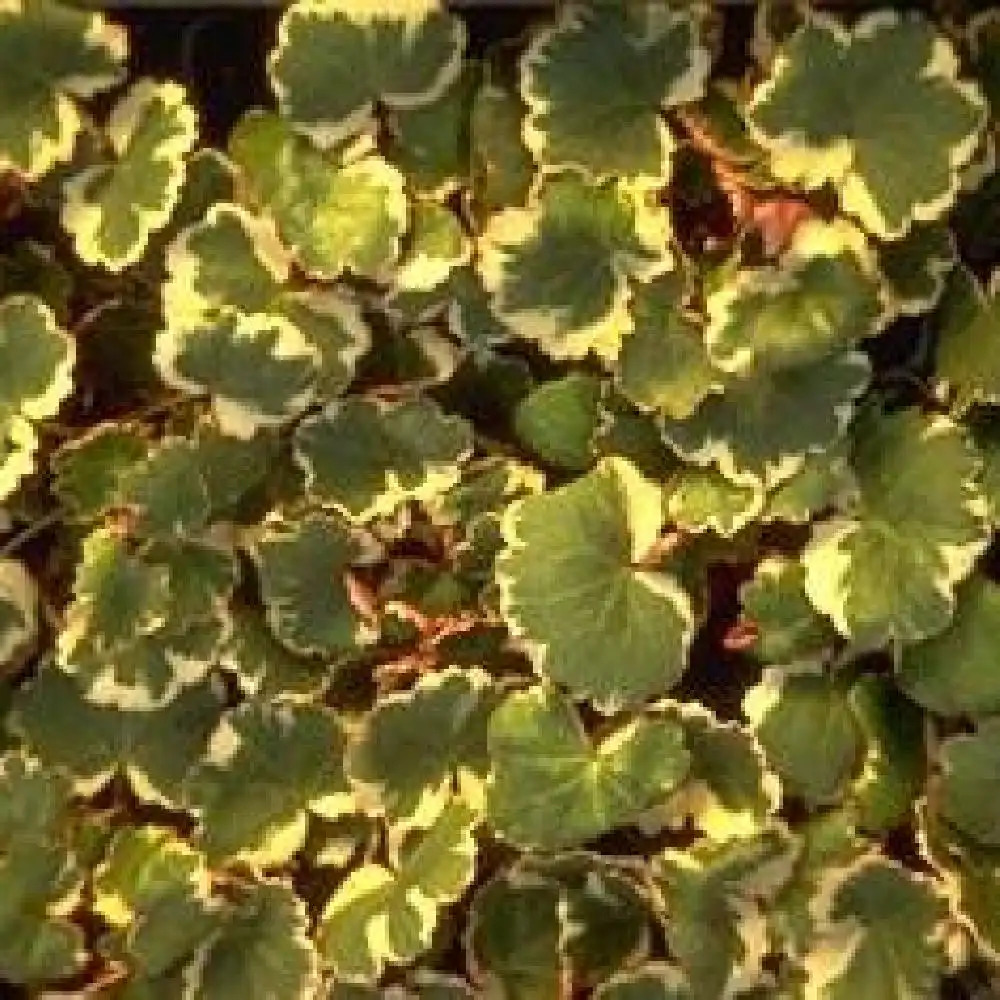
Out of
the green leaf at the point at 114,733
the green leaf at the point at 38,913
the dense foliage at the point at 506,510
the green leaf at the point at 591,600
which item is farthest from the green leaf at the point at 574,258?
Result: the green leaf at the point at 38,913

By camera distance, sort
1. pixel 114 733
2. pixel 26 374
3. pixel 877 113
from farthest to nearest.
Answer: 1. pixel 114 733
2. pixel 26 374
3. pixel 877 113

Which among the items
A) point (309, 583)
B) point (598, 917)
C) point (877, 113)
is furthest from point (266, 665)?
point (877, 113)

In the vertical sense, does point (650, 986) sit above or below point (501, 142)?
below

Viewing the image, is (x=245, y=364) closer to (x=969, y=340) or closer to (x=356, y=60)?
(x=356, y=60)

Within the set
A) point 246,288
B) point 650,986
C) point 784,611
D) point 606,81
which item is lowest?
point 650,986

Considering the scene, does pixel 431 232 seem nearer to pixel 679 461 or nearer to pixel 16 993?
pixel 679 461

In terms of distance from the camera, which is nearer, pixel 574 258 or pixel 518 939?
pixel 574 258

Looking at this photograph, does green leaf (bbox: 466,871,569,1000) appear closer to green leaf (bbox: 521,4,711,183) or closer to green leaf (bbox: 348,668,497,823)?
green leaf (bbox: 348,668,497,823)
